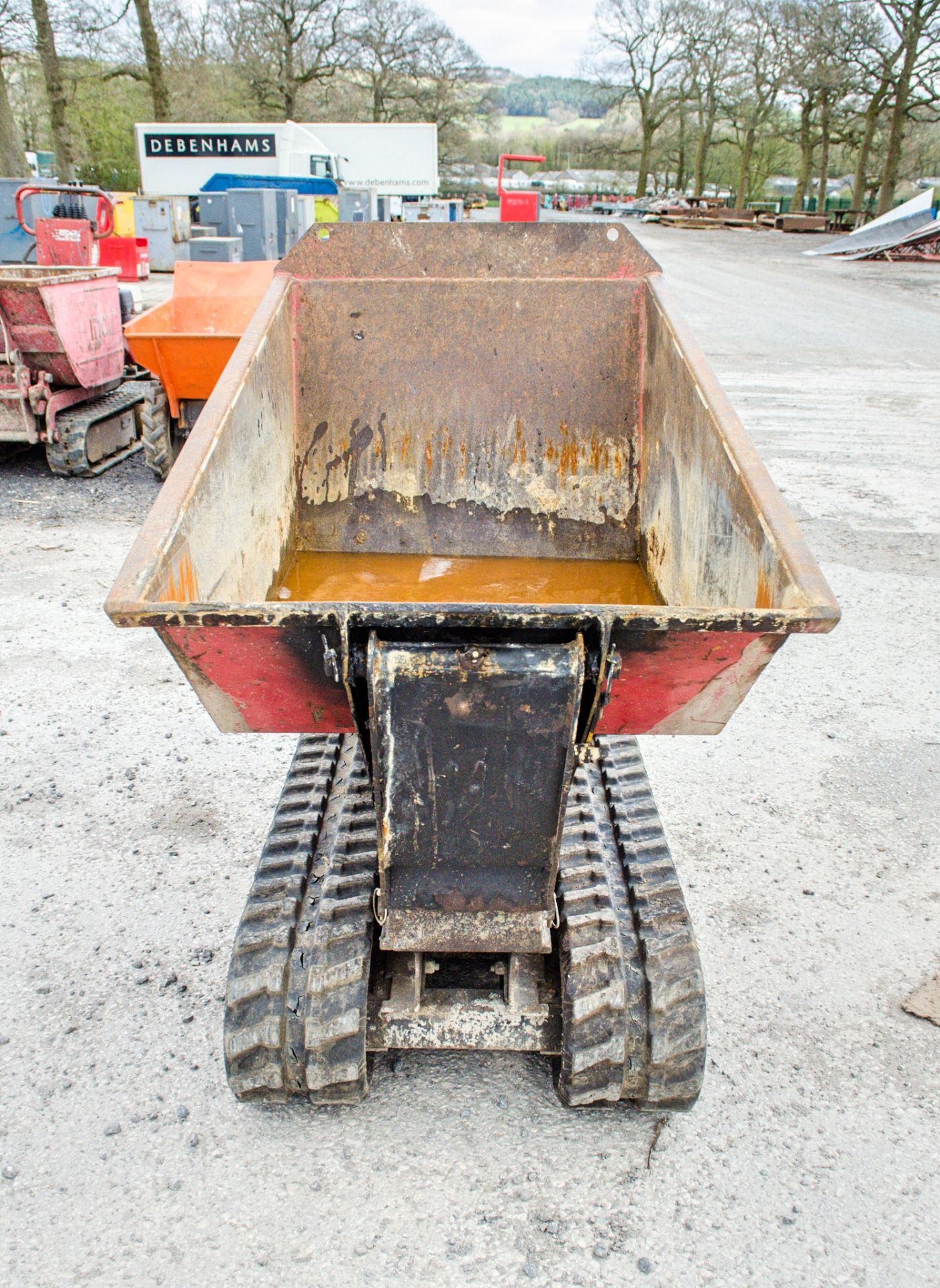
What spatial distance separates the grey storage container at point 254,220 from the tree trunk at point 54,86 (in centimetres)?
1014

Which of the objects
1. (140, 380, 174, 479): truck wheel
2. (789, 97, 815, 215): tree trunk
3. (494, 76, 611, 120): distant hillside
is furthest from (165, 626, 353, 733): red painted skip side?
(494, 76, 611, 120): distant hillside

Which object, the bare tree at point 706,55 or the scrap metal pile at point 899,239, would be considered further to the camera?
the bare tree at point 706,55

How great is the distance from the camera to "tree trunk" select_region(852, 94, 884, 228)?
3005 centimetres

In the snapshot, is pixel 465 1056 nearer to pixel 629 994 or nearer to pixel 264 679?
pixel 629 994

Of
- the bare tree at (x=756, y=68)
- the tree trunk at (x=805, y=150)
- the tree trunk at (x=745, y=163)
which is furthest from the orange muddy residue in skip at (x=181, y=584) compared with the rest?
the tree trunk at (x=745, y=163)

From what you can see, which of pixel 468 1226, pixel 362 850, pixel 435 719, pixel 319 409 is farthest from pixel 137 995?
pixel 319 409

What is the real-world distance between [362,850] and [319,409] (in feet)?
6.64

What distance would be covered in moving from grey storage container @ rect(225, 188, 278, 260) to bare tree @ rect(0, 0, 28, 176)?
7796 millimetres

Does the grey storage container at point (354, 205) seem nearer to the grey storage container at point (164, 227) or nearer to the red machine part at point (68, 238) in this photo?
the grey storage container at point (164, 227)

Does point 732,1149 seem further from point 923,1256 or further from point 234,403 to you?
point 234,403

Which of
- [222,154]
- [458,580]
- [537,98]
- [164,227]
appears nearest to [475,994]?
[458,580]

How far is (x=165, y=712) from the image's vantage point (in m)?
3.98

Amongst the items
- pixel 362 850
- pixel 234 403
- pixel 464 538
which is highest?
pixel 234 403

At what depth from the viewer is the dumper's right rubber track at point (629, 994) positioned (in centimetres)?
213
